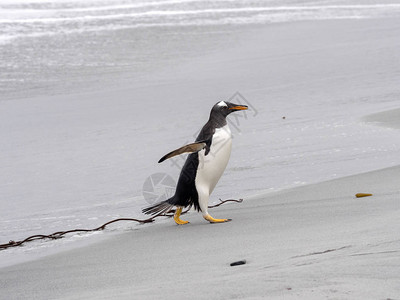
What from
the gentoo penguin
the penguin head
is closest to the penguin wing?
the gentoo penguin

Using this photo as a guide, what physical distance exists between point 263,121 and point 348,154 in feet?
6.98

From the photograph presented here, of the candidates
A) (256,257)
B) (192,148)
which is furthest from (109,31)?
(256,257)

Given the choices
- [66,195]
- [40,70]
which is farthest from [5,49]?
[66,195]

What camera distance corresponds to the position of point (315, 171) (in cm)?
604

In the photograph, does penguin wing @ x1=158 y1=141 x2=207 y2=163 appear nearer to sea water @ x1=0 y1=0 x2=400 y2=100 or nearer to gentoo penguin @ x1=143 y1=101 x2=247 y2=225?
gentoo penguin @ x1=143 y1=101 x2=247 y2=225

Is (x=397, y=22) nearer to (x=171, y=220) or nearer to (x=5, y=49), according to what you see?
(x=5, y=49)

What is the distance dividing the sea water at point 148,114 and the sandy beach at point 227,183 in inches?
1.2

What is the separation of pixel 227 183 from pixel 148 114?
12.5 ft

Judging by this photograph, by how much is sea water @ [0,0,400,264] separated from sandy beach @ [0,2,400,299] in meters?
0.03

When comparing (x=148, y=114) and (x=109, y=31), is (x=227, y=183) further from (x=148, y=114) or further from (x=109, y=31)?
(x=109, y=31)

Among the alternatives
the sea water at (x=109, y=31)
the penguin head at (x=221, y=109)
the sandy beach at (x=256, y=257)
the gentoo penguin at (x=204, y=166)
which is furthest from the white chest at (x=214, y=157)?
the sea water at (x=109, y=31)

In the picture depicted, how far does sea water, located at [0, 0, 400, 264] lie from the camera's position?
19.4 ft

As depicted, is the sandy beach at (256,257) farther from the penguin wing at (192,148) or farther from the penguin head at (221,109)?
the penguin head at (221,109)

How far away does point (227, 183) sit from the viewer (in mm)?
6020
